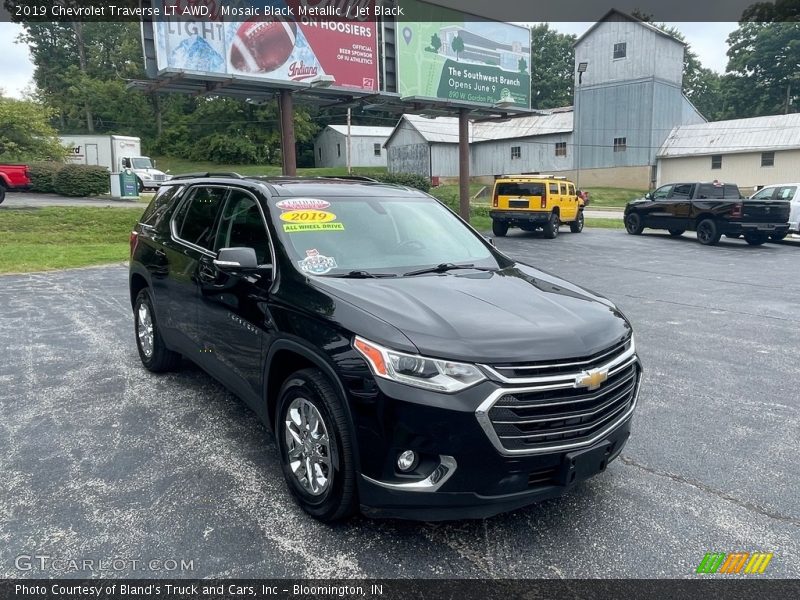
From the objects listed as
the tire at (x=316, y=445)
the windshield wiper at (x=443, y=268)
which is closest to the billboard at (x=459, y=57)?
the windshield wiper at (x=443, y=268)

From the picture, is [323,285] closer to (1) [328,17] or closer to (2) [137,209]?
(1) [328,17]

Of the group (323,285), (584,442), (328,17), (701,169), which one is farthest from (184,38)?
(701,169)

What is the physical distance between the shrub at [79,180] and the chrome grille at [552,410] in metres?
26.3

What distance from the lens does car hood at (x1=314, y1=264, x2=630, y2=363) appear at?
285 cm

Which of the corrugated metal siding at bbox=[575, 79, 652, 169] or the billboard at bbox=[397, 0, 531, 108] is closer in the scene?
the billboard at bbox=[397, 0, 531, 108]

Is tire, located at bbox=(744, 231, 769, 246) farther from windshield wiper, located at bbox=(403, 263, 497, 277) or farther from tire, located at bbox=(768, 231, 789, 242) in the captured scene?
windshield wiper, located at bbox=(403, 263, 497, 277)

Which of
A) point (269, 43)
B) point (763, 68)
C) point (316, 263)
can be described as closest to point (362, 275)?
point (316, 263)

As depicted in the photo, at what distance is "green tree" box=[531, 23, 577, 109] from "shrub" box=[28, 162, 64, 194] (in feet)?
200

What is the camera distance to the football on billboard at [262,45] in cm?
1480

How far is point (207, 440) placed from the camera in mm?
4316

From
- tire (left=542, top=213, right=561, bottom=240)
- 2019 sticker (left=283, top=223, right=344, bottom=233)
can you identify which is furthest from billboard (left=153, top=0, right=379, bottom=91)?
2019 sticker (left=283, top=223, right=344, bottom=233)

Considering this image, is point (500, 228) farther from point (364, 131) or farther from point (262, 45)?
point (364, 131)

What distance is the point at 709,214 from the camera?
63.8ft

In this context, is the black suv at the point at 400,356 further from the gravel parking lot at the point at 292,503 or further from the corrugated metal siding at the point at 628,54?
the corrugated metal siding at the point at 628,54
